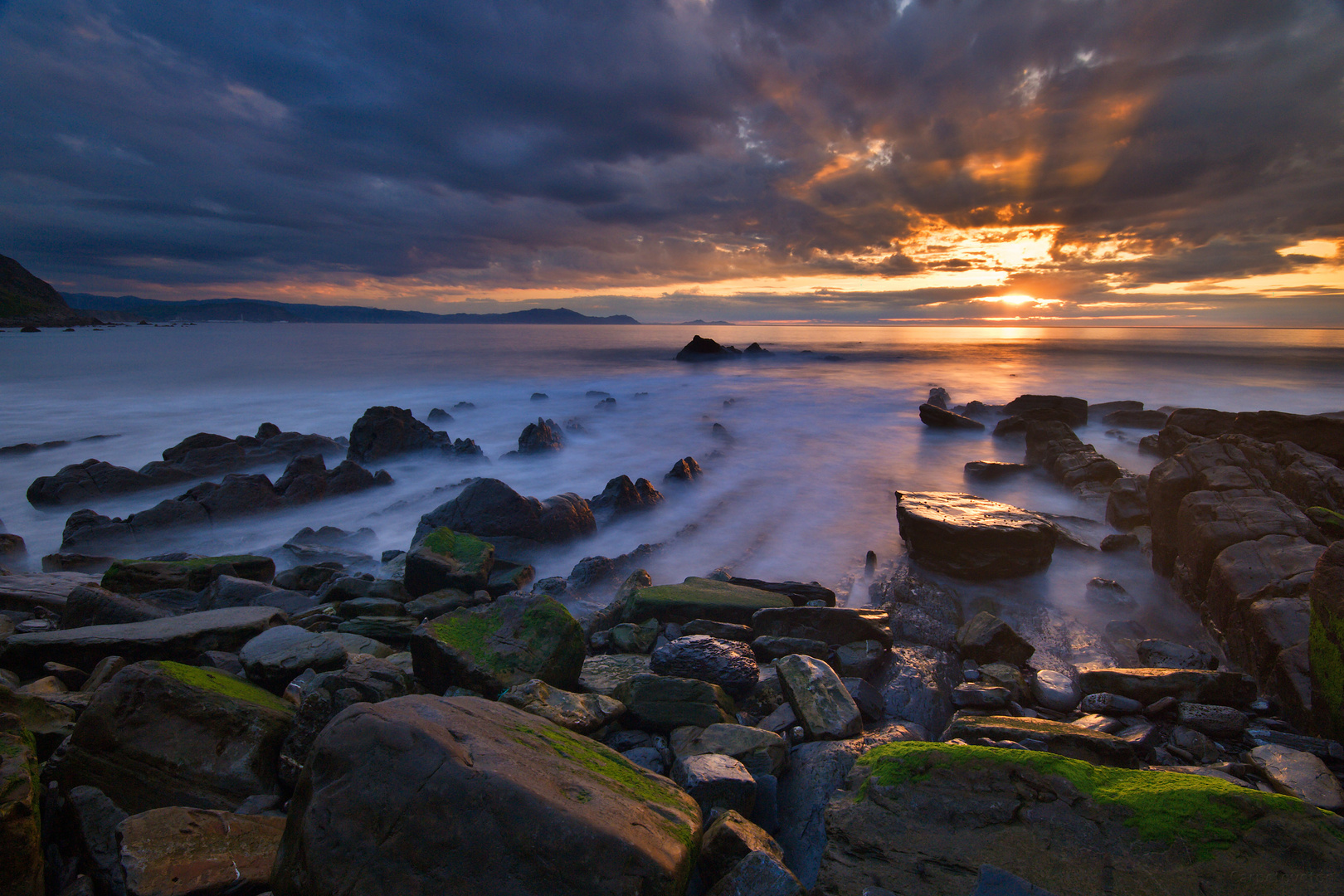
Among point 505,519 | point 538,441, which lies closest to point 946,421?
point 538,441

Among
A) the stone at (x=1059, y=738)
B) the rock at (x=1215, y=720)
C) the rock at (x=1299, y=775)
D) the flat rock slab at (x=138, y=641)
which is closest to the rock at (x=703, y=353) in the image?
the flat rock slab at (x=138, y=641)

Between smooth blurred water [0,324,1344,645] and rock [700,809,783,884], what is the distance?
522 cm

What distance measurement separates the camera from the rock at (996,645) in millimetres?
4816

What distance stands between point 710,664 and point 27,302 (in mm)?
174796

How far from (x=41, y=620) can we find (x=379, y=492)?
6.87 meters

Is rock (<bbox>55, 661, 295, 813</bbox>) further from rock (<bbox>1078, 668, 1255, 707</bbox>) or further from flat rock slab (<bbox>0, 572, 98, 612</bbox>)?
rock (<bbox>1078, 668, 1255, 707</bbox>)

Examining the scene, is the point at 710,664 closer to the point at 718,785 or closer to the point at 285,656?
the point at 718,785

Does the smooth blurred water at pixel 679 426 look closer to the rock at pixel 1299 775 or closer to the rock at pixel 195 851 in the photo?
the rock at pixel 1299 775

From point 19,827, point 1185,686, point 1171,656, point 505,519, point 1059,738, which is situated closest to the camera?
point 19,827

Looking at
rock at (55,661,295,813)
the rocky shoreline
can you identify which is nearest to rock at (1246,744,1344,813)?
the rocky shoreline

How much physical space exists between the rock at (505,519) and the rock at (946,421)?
14.5 meters

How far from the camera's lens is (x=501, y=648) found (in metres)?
3.87

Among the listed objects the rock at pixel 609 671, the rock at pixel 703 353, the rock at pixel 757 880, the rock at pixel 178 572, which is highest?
the rock at pixel 703 353

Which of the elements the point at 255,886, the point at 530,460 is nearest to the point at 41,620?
the point at 255,886
